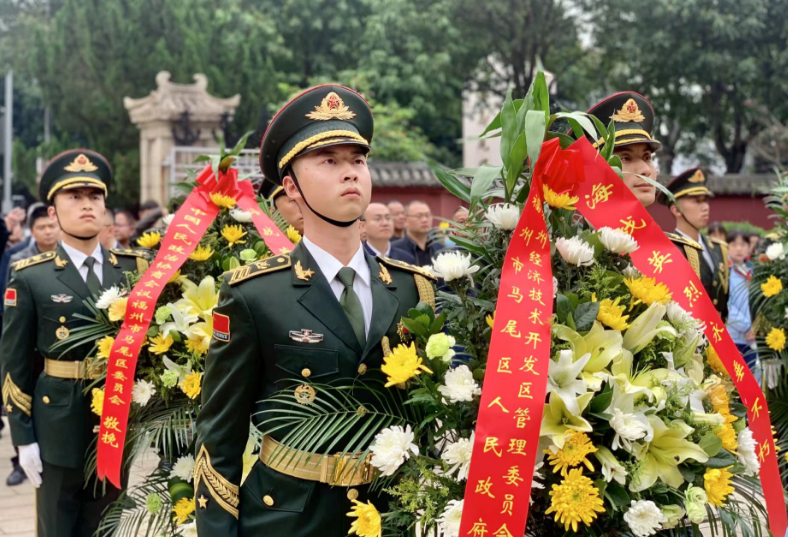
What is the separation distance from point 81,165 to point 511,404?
10.1 ft

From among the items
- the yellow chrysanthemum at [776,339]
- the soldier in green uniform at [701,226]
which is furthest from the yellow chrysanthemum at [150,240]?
the yellow chrysanthemum at [776,339]

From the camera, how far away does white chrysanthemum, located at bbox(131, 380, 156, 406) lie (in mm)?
3544

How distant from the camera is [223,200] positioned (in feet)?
13.0

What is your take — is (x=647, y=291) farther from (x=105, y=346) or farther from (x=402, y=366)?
(x=105, y=346)

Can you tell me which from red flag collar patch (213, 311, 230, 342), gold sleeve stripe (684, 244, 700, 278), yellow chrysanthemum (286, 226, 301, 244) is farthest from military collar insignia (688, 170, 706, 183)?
red flag collar patch (213, 311, 230, 342)

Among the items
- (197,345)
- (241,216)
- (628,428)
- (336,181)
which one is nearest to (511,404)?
(628,428)

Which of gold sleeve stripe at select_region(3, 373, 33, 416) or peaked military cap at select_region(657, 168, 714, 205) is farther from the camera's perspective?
peaked military cap at select_region(657, 168, 714, 205)

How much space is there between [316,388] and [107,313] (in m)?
1.89

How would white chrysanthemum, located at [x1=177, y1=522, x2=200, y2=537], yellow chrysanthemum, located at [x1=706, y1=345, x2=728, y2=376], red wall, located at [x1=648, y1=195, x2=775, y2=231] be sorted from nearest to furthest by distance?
yellow chrysanthemum, located at [x1=706, y1=345, x2=728, y2=376]
white chrysanthemum, located at [x1=177, y1=522, x2=200, y2=537]
red wall, located at [x1=648, y1=195, x2=775, y2=231]

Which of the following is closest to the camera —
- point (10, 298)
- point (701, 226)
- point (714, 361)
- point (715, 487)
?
point (715, 487)

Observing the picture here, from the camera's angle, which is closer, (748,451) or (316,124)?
(748,451)

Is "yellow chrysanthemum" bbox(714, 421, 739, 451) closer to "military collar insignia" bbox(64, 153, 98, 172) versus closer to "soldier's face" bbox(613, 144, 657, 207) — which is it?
"soldier's face" bbox(613, 144, 657, 207)

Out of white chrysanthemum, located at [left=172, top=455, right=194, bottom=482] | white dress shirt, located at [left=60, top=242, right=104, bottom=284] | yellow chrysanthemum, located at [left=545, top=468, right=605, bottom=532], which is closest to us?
yellow chrysanthemum, located at [left=545, top=468, right=605, bottom=532]

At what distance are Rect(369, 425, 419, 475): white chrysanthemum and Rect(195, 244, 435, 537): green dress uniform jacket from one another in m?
0.16
